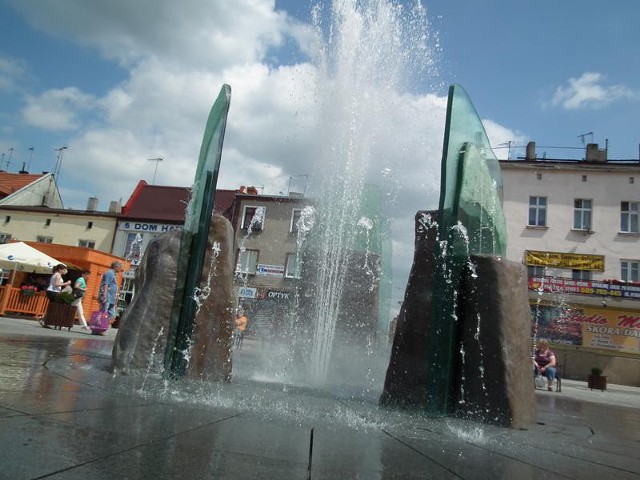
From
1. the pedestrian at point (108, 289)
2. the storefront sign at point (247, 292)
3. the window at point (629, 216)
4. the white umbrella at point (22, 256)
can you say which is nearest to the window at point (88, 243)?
the storefront sign at point (247, 292)

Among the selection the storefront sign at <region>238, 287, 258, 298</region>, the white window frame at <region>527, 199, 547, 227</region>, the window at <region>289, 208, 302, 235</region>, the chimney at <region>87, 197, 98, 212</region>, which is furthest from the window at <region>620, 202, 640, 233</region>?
the chimney at <region>87, 197, 98, 212</region>

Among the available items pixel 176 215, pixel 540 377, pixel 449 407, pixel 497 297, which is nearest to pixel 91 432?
pixel 449 407

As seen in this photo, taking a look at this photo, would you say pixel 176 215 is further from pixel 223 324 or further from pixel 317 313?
pixel 223 324

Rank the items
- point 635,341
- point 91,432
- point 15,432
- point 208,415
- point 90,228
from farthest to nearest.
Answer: point 90,228, point 635,341, point 208,415, point 91,432, point 15,432

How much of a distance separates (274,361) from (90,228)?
103 ft

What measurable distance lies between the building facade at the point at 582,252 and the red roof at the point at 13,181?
3757 centimetres

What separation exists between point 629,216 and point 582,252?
3157 millimetres

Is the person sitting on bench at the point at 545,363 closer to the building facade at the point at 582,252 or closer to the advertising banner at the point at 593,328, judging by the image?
the building facade at the point at 582,252

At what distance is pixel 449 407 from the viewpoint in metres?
4.53

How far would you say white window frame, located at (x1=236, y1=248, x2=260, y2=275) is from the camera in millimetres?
34594

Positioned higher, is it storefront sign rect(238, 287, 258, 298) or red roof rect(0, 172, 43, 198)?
red roof rect(0, 172, 43, 198)

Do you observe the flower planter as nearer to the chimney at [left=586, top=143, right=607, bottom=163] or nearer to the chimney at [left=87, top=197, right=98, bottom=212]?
the chimney at [left=586, top=143, right=607, bottom=163]

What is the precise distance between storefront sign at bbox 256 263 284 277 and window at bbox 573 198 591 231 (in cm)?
1860

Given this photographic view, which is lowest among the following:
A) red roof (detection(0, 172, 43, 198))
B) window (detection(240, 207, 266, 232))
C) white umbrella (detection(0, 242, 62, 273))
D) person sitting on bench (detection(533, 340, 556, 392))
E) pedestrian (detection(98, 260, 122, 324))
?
person sitting on bench (detection(533, 340, 556, 392))
